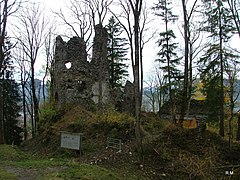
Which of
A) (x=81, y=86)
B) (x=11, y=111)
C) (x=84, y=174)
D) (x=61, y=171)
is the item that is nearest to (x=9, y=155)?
(x=61, y=171)

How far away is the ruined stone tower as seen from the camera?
71.6ft

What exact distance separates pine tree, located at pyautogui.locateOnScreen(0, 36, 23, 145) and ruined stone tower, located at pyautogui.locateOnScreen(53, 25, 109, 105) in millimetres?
6083

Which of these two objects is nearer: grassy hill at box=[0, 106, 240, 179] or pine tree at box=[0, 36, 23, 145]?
grassy hill at box=[0, 106, 240, 179]

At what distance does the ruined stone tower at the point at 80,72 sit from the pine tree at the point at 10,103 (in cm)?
608

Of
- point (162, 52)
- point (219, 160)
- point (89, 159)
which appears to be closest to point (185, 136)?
point (219, 160)

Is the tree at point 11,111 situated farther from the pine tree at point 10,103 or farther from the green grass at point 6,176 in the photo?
the green grass at point 6,176

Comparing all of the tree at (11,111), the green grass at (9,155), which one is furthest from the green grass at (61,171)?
the tree at (11,111)

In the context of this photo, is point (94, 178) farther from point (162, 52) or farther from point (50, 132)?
point (162, 52)

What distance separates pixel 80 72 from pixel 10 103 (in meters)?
9.12

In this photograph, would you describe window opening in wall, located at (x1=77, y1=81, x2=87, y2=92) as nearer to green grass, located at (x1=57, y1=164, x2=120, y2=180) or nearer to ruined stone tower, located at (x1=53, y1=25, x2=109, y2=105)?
ruined stone tower, located at (x1=53, y1=25, x2=109, y2=105)

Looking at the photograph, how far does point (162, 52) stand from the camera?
24312 millimetres

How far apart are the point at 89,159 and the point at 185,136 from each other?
468 cm

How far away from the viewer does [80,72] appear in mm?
22453

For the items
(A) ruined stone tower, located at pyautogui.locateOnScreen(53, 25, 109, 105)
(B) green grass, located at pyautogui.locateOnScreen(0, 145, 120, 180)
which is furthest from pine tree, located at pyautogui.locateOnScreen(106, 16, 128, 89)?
(B) green grass, located at pyautogui.locateOnScreen(0, 145, 120, 180)
